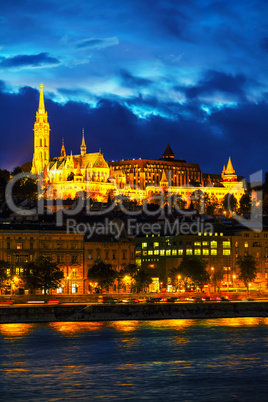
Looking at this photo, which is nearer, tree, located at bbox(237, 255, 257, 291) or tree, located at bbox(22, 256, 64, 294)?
tree, located at bbox(22, 256, 64, 294)

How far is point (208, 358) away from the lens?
67.4 m

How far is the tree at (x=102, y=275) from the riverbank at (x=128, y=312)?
2556 centimetres

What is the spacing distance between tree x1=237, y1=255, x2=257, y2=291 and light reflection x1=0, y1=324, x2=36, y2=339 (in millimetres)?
54387

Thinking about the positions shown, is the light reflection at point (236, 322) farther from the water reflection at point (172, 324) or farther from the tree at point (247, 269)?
the tree at point (247, 269)

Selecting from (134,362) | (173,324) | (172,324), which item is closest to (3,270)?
(172,324)

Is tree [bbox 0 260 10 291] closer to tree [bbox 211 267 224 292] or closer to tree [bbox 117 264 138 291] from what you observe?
tree [bbox 117 264 138 291]

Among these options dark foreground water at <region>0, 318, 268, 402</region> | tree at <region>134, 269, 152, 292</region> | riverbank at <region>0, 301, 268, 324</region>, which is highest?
tree at <region>134, 269, 152, 292</region>

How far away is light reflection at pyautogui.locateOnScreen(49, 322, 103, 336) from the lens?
88.4 metres

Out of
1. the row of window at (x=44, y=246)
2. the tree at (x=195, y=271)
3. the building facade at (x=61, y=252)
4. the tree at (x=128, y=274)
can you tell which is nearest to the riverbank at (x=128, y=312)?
the tree at (x=128, y=274)

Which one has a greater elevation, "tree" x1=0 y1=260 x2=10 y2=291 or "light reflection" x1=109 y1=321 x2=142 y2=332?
"tree" x1=0 y1=260 x2=10 y2=291

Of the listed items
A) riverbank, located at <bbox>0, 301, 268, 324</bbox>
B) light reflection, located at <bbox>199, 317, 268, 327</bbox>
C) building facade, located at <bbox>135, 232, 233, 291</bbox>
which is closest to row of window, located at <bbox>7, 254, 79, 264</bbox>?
building facade, located at <bbox>135, 232, 233, 291</bbox>

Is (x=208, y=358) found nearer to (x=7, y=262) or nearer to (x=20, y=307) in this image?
(x=20, y=307)

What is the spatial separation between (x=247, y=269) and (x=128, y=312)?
150ft

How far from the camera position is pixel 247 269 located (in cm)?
14338
